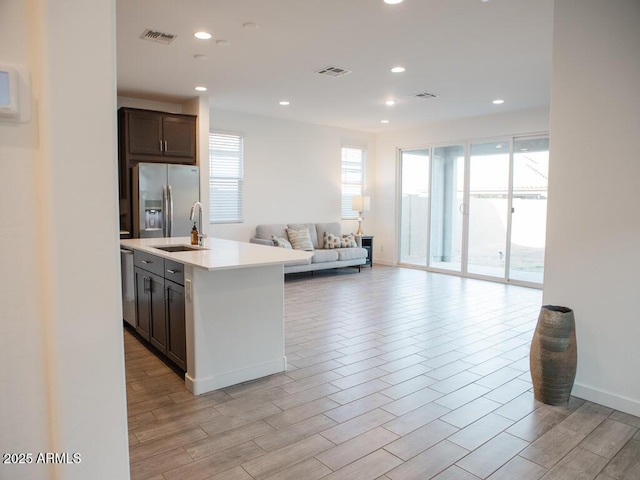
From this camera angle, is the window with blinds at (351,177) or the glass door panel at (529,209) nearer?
the glass door panel at (529,209)

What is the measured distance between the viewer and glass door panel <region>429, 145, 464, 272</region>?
8.05 meters

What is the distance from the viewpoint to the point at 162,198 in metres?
5.79

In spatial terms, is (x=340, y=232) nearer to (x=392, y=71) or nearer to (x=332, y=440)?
(x=392, y=71)

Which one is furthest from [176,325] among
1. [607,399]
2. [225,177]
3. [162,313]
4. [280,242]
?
[225,177]

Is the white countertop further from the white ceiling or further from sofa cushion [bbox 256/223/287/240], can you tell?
sofa cushion [bbox 256/223/287/240]

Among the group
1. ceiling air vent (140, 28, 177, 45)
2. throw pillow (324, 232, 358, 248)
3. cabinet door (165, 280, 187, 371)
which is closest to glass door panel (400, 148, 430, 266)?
throw pillow (324, 232, 358, 248)

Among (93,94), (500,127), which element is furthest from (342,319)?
(500,127)

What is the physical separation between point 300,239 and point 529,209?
3.78 metres

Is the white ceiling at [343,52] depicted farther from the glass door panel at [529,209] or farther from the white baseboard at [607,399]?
the white baseboard at [607,399]

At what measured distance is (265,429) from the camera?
99.5 inches

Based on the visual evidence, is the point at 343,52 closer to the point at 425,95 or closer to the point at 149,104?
the point at 425,95

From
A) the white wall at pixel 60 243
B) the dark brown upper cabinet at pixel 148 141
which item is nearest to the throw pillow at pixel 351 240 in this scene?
the dark brown upper cabinet at pixel 148 141

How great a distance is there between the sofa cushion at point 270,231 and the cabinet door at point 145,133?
2.15 m

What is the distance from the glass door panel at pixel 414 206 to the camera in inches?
339
